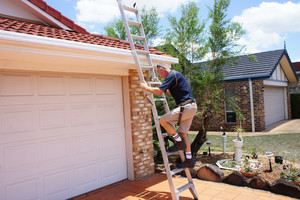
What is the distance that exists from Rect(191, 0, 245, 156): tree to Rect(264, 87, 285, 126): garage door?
8.95 metres

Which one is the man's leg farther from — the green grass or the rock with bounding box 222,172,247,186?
the green grass

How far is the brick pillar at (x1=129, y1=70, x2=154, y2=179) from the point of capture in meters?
5.71

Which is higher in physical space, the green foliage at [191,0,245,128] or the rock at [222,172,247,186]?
the green foliage at [191,0,245,128]

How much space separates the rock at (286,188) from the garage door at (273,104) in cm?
1142

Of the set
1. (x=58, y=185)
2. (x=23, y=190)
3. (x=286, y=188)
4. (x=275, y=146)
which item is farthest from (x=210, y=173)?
(x=275, y=146)

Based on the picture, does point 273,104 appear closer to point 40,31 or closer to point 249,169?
point 249,169

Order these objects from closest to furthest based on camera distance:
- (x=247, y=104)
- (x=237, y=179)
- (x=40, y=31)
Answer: (x=40, y=31) < (x=237, y=179) < (x=247, y=104)

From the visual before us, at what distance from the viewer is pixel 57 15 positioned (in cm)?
548

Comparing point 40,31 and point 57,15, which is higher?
point 57,15

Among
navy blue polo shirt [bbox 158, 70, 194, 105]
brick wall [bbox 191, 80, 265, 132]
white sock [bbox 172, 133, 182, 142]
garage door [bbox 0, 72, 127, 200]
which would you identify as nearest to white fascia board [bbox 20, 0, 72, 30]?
garage door [bbox 0, 72, 127, 200]

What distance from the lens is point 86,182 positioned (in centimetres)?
503

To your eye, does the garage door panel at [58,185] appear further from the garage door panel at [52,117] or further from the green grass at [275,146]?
the green grass at [275,146]

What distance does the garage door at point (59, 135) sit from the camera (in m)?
4.06

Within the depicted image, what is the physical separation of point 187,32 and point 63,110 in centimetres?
471
